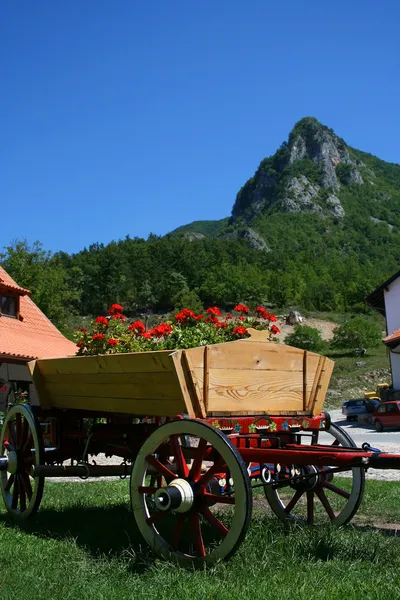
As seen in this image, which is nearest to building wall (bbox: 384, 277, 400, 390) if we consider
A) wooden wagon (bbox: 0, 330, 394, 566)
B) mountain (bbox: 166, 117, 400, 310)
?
wooden wagon (bbox: 0, 330, 394, 566)

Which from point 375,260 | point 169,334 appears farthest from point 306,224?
point 169,334

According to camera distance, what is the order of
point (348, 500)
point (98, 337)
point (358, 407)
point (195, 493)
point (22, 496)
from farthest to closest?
point (358, 407) → point (98, 337) → point (22, 496) → point (348, 500) → point (195, 493)

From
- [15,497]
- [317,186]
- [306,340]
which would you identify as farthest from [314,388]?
[317,186]

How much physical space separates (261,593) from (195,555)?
0.92m

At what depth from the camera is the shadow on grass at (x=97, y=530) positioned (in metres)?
4.62

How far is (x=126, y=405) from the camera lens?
17.1 feet

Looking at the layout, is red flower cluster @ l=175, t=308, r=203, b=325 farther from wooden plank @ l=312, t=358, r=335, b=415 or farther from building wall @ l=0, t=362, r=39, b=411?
building wall @ l=0, t=362, r=39, b=411

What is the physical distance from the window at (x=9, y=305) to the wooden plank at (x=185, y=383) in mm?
19752

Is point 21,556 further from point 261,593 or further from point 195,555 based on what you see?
point 261,593

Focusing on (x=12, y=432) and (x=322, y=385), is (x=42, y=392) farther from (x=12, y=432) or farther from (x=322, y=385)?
(x=322, y=385)

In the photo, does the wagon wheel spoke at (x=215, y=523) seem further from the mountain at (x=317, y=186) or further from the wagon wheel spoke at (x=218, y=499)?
the mountain at (x=317, y=186)

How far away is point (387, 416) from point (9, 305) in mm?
14508

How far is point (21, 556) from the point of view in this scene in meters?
4.66

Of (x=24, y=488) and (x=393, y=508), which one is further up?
(x=24, y=488)
